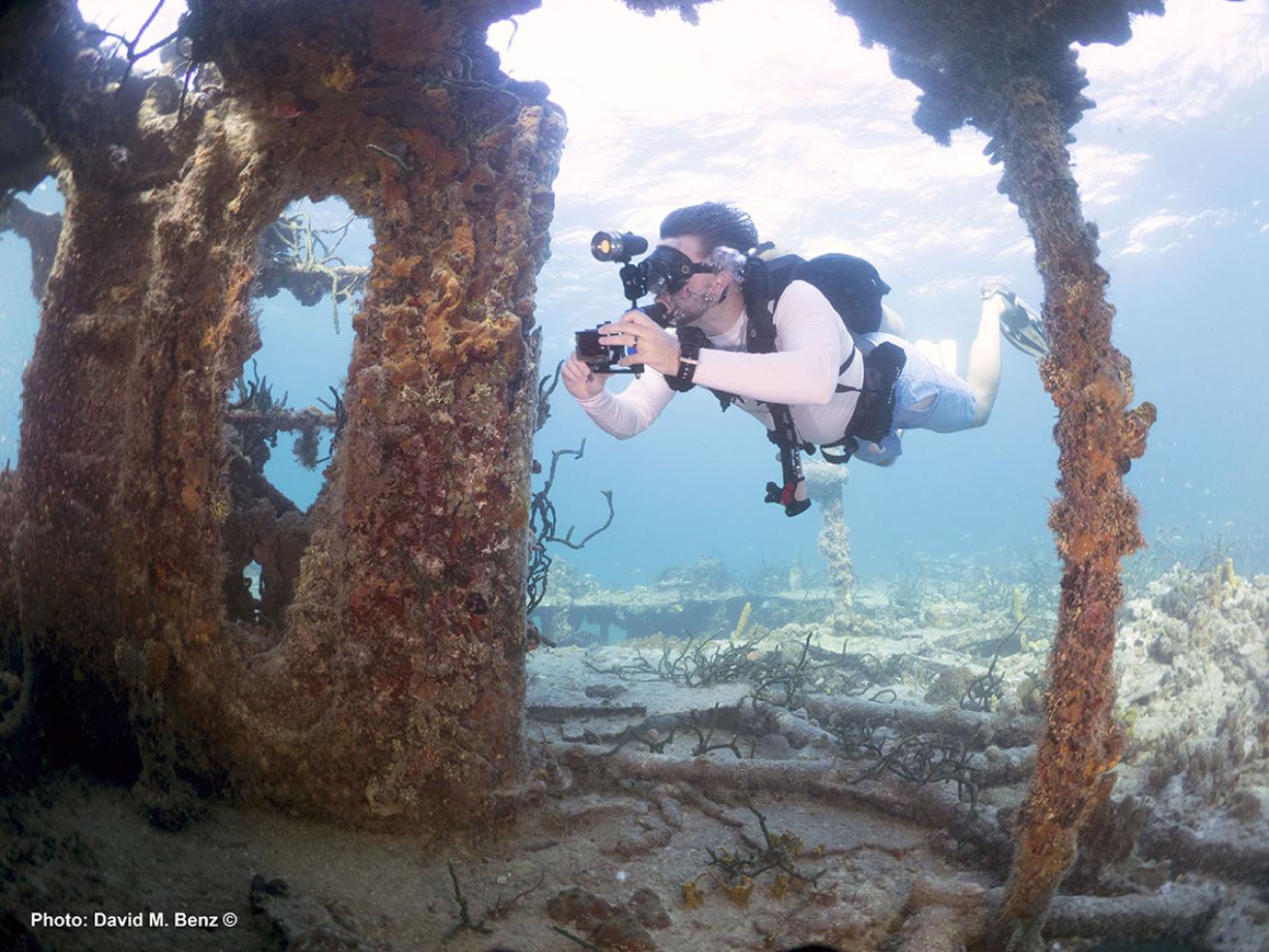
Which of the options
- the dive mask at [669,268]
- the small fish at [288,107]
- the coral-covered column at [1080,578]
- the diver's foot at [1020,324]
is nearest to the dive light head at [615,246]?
the dive mask at [669,268]

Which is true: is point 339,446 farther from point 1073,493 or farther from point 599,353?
point 1073,493

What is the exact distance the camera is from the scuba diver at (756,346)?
3285 millimetres

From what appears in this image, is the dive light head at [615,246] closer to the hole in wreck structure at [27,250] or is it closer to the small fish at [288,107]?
the small fish at [288,107]

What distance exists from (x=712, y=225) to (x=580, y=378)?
1238 mm

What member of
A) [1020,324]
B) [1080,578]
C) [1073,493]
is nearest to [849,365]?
[1073,493]

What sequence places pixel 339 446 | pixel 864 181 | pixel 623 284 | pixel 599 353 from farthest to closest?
pixel 864 181, pixel 339 446, pixel 623 284, pixel 599 353

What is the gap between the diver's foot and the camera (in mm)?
6152

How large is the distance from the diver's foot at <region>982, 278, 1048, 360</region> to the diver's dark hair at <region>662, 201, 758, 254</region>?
3576 millimetres

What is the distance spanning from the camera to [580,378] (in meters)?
3.87

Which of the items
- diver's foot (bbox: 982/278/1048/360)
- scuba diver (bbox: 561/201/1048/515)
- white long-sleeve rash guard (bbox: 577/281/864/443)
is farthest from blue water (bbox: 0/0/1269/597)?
diver's foot (bbox: 982/278/1048/360)

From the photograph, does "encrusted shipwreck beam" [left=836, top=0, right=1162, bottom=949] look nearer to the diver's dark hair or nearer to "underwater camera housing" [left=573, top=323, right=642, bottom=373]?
the diver's dark hair

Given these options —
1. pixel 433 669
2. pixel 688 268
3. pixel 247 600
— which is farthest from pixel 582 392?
pixel 247 600

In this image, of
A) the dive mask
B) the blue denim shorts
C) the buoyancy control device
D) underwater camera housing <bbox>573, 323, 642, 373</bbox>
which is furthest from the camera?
the blue denim shorts

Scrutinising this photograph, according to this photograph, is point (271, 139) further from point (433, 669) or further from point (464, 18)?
point (433, 669)
